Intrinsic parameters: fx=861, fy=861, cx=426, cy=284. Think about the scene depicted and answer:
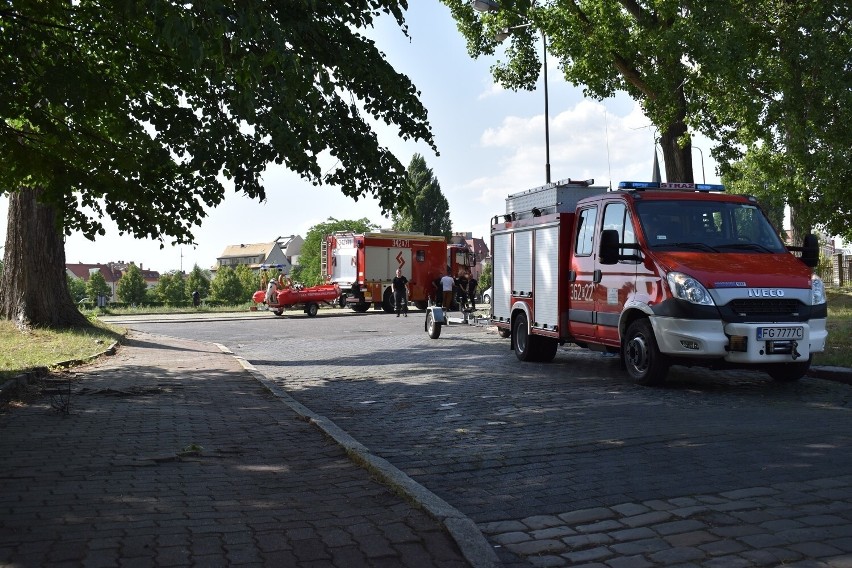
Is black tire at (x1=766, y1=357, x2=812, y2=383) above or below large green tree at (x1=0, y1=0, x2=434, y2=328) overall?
below

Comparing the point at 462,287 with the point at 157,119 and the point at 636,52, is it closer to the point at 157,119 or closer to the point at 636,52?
the point at 636,52

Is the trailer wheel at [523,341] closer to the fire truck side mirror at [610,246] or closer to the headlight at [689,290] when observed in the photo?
the fire truck side mirror at [610,246]

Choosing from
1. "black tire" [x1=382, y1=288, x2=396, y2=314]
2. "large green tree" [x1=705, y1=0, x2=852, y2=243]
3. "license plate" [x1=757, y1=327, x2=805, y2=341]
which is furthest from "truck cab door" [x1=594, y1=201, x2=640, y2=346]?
"black tire" [x1=382, y1=288, x2=396, y2=314]

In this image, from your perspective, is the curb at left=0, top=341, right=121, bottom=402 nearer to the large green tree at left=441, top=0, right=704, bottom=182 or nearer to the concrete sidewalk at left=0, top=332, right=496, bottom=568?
the concrete sidewalk at left=0, top=332, right=496, bottom=568

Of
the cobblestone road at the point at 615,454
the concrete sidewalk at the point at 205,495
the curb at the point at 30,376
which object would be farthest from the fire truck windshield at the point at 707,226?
the curb at the point at 30,376

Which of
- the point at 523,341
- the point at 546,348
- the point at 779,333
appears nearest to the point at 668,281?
the point at 779,333

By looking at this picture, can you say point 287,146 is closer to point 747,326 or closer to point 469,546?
point 747,326

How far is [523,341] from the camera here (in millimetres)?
14047

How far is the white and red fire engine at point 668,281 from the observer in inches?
384

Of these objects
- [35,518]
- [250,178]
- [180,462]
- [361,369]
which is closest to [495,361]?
[361,369]

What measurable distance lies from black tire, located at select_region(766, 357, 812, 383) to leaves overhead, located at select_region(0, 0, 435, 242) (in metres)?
5.66

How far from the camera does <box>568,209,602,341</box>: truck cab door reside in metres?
11.8

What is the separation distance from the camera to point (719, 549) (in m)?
4.10

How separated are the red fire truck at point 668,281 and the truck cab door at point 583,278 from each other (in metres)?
0.02
